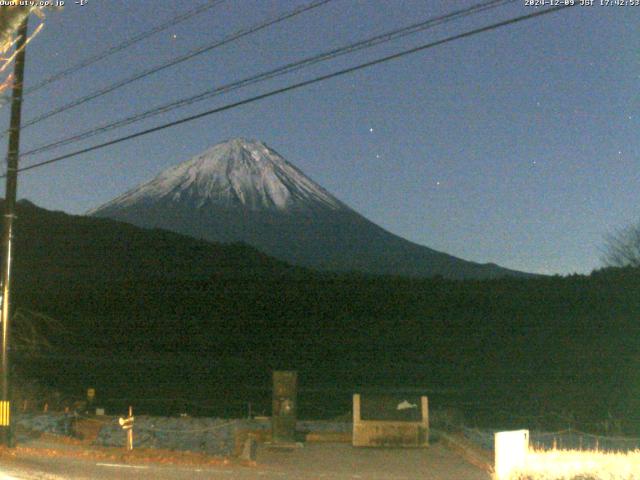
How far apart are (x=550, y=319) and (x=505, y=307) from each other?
4.97m

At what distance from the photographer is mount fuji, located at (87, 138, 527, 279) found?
164 meters

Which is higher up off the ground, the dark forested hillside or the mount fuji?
the mount fuji

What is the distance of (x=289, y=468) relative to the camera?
14383 mm

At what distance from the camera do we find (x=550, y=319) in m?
63.1

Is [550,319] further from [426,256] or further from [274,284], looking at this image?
[426,256]

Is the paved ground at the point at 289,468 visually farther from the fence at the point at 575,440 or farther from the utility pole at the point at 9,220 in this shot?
the fence at the point at 575,440

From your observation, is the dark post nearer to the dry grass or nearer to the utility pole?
the utility pole

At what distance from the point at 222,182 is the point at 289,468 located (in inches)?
7167

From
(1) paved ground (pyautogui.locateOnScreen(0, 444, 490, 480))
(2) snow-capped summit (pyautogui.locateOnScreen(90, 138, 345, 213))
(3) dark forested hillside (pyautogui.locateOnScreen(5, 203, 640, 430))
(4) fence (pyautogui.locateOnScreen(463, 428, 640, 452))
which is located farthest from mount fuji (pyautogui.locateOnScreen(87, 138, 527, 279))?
(1) paved ground (pyautogui.locateOnScreen(0, 444, 490, 480))

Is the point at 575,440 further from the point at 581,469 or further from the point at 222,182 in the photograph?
the point at 222,182

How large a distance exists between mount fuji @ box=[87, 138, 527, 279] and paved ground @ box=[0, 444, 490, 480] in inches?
5370

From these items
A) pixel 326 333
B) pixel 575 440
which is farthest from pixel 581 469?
pixel 326 333

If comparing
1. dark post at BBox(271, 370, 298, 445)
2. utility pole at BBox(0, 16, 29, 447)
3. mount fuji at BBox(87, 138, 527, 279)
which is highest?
mount fuji at BBox(87, 138, 527, 279)

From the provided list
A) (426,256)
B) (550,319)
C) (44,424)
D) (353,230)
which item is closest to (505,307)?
(550,319)
